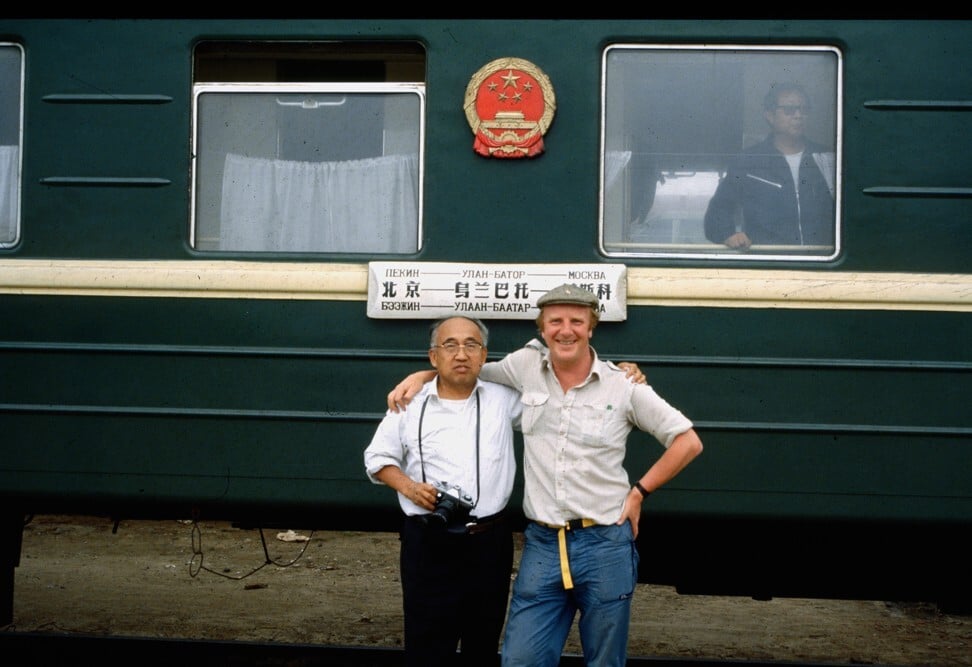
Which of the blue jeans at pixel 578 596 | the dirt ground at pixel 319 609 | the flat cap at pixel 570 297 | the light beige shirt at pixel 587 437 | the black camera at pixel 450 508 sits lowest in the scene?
the dirt ground at pixel 319 609

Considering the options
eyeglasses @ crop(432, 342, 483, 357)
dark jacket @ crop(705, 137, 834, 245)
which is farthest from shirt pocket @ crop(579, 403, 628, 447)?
dark jacket @ crop(705, 137, 834, 245)

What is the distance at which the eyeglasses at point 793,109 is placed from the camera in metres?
3.88

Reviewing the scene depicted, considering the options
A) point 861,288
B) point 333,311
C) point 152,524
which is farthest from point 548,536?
point 152,524

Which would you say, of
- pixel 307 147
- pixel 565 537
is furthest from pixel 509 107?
pixel 565 537

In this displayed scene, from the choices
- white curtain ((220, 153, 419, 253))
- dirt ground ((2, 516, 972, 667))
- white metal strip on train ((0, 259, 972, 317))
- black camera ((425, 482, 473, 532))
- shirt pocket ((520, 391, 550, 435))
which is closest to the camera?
black camera ((425, 482, 473, 532))

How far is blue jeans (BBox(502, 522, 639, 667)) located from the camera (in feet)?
10.9

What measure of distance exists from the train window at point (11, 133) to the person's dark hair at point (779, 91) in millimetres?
2733

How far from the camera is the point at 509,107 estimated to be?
3.91m

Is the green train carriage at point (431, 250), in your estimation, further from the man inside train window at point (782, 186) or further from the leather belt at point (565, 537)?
the leather belt at point (565, 537)

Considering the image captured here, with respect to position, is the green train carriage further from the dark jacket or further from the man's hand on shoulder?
the man's hand on shoulder

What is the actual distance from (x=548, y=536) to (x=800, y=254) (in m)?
1.38

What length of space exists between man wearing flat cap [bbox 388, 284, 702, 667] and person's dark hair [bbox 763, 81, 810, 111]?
3.62ft

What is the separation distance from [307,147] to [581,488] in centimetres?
167

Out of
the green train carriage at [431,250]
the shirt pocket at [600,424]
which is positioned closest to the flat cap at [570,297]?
the shirt pocket at [600,424]
